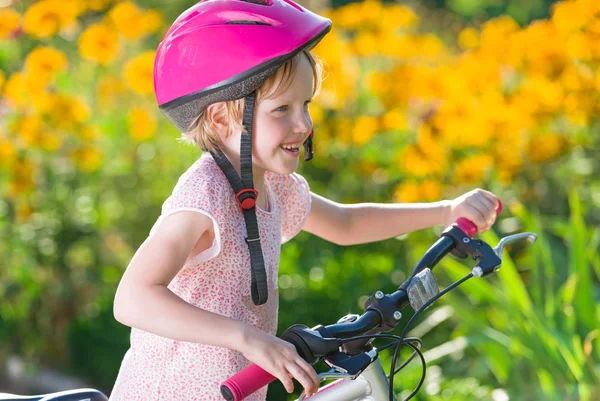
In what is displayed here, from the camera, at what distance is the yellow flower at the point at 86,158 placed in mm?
4793

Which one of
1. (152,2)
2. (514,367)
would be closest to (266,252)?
(514,367)

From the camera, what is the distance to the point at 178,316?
1.66 metres

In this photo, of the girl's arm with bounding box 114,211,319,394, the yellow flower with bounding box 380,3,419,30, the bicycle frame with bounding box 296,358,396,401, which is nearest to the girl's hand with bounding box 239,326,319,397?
the girl's arm with bounding box 114,211,319,394

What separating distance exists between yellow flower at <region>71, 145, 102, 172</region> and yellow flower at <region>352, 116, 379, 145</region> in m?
1.46

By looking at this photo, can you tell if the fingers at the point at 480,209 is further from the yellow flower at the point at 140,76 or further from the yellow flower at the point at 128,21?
the yellow flower at the point at 128,21

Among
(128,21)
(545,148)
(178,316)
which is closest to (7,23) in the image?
(128,21)

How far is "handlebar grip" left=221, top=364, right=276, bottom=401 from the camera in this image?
4.98ft

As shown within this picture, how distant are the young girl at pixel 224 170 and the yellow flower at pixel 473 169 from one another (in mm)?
2487

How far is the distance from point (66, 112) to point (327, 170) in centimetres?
152

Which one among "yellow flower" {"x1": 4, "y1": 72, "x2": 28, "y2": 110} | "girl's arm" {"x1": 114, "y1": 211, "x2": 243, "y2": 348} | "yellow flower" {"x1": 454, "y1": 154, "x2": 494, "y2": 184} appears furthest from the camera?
"yellow flower" {"x1": 4, "y1": 72, "x2": 28, "y2": 110}

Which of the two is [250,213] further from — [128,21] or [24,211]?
[128,21]

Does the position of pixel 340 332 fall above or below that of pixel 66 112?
above

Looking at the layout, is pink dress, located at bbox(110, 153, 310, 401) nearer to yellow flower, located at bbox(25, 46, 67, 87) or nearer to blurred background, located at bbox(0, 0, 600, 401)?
blurred background, located at bbox(0, 0, 600, 401)

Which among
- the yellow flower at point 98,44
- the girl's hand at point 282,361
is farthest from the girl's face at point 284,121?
the yellow flower at point 98,44
